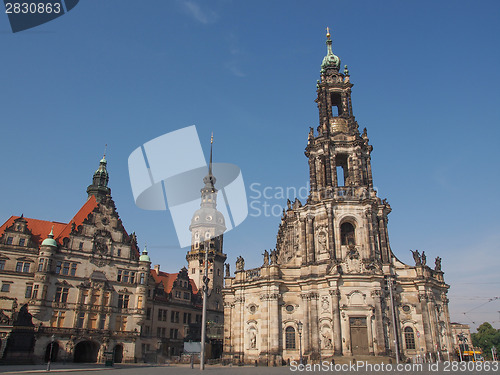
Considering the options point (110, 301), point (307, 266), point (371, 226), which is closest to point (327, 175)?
point (371, 226)

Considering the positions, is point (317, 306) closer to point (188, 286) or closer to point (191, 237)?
point (188, 286)

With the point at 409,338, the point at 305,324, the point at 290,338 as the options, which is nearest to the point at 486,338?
the point at 409,338

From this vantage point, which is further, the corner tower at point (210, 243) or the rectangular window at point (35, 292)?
the corner tower at point (210, 243)

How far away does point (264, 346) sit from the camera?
4472 cm

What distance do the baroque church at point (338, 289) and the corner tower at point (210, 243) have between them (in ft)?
100

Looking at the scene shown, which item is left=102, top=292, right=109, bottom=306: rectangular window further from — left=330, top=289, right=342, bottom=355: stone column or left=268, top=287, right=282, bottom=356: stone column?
left=330, top=289, right=342, bottom=355: stone column

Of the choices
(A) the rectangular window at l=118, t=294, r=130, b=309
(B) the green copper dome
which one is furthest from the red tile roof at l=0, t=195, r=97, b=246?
(A) the rectangular window at l=118, t=294, r=130, b=309

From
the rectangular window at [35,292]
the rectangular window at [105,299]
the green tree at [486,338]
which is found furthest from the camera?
the green tree at [486,338]

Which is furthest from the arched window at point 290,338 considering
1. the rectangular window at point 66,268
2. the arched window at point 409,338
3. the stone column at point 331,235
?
the rectangular window at point 66,268

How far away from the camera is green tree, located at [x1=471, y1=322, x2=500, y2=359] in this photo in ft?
380

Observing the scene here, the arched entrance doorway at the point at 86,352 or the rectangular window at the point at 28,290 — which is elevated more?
the rectangular window at the point at 28,290

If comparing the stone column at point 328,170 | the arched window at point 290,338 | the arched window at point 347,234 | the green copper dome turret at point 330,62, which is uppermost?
the green copper dome turret at point 330,62

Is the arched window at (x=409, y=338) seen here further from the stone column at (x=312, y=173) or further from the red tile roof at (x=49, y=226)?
the red tile roof at (x=49, y=226)

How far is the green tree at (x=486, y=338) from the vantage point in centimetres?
11586
